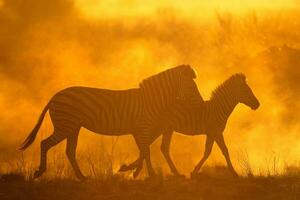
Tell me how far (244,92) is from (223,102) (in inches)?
24.8

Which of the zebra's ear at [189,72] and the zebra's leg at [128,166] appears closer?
the zebra's leg at [128,166]

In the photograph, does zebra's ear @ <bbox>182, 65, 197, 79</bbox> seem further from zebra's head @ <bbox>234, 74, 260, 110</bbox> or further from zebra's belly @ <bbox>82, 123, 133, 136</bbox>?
zebra's head @ <bbox>234, 74, 260, 110</bbox>

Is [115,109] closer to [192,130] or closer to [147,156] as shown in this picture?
[147,156]

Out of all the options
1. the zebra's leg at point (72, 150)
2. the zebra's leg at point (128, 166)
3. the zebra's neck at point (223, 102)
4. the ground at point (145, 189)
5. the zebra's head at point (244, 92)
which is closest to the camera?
the ground at point (145, 189)

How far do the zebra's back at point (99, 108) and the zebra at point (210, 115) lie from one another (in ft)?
3.60

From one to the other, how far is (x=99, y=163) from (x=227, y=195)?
2967mm

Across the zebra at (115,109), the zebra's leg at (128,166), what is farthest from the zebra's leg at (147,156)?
the zebra's leg at (128,166)

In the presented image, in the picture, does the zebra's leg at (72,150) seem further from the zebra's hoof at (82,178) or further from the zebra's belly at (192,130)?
the zebra's belly at (192,130)

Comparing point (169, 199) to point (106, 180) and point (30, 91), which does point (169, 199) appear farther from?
point (30, 91)

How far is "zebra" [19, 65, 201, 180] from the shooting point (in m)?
18.8

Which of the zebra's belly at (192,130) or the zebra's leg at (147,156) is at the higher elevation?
the zebra's belly at (192,130)

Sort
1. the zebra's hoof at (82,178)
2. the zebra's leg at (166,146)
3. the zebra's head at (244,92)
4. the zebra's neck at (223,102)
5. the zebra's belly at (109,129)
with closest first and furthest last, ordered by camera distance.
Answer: the zebra's hoof at (82,178) → the zebra's belly at (109,129) → the zebra's leg at (166,146) → the zebra's neck at (223,102) → the zebra's head at (244,92)

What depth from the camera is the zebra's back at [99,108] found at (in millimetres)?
18938

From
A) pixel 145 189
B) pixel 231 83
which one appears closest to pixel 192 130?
pixel 231 83
